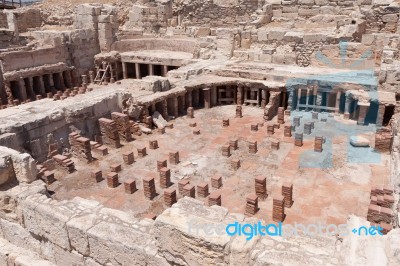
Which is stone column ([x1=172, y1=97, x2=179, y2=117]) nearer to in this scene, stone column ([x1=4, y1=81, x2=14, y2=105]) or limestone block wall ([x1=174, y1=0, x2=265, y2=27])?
stone column ([x1=4, y1=81, x2=14, y2=105])

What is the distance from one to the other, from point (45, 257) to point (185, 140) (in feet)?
26.6

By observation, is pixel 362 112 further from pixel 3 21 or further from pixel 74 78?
pixel 3 21

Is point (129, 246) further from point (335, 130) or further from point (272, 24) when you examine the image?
point (272, 24)

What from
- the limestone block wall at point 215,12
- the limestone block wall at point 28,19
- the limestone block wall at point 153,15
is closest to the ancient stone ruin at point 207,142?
the limestone block wall at point 215,12

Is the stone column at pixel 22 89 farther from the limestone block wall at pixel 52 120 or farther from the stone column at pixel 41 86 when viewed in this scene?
the limestone block wall at pixel 52 120

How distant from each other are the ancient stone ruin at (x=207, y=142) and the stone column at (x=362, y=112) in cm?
4

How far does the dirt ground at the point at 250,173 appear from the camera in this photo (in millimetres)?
9359

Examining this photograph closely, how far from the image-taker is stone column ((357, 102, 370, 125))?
14.2 m

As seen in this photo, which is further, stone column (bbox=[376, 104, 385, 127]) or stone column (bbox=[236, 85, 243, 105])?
stone column (bbox=[236, 85, 243, 105])

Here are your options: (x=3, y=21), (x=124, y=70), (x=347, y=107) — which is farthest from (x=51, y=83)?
(x=347, y=107)

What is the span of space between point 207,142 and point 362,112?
21.2 ft

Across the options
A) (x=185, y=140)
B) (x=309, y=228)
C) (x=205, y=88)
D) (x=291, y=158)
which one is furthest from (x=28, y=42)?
(x=309, y=228)

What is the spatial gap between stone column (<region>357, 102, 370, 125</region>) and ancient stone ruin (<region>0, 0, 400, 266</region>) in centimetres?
4

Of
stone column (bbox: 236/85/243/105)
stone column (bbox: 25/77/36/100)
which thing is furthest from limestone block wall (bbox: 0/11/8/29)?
stone column (bbox: 236/85/243/105)
